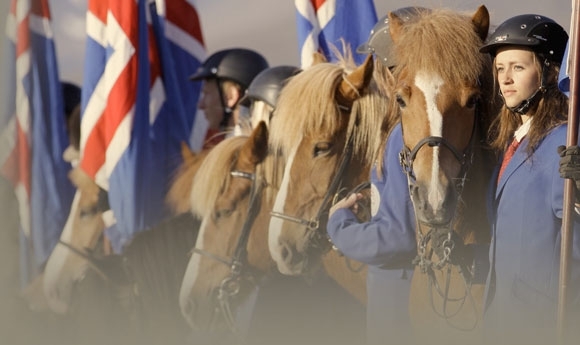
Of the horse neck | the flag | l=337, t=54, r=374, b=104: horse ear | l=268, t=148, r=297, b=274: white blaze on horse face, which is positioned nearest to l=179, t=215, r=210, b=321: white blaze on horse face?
the horse neck

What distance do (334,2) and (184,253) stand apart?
1.82 m

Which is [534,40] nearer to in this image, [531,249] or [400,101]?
[400,101]

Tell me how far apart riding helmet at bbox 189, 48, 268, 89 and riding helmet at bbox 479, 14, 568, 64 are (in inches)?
152

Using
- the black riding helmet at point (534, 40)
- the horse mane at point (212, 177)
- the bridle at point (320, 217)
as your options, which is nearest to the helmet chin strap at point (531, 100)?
the black riding helmet at point (534, 40)

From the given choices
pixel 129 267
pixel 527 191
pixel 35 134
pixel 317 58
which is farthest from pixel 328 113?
pixel 35 134

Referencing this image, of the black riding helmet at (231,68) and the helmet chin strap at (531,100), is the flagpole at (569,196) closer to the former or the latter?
the helmet chin strap at (531,100)

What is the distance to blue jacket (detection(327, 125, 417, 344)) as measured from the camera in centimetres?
500

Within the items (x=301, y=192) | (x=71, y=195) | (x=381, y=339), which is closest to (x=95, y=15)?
(x=71, y=195)

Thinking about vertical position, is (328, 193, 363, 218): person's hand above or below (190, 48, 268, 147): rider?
above

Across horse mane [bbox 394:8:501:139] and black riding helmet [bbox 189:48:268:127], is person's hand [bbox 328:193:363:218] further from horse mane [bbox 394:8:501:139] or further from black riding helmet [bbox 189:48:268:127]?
black riding helmet [bbox 189:48:268:127]

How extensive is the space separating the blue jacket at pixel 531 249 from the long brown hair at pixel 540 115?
0.05 meters

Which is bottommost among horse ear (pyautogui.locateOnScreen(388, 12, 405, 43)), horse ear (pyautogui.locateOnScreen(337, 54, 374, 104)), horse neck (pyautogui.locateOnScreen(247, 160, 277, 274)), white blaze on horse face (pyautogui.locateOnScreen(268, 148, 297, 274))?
horse neck (pyautogui.locateOnScreen(247, 160, 277, 274))

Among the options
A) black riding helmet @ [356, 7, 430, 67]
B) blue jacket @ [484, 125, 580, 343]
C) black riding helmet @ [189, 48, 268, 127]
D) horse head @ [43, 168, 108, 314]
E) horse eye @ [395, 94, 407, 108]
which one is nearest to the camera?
A: blue jacket @ [484, 125, 580, 343]

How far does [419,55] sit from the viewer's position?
488 cm
